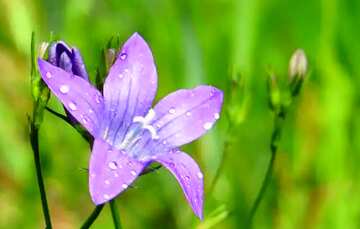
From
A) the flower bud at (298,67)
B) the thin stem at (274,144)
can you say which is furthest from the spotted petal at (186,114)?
the flower bud at (298,67)

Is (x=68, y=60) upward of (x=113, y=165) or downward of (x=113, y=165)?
→ upward

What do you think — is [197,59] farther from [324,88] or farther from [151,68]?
[151,68]

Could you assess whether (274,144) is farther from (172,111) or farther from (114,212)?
(114,212)

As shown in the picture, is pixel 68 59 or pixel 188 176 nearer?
pixel 188 176

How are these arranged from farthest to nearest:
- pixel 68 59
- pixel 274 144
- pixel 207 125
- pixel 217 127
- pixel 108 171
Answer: pixel 217 127
pixel 274 144
pixel 207 125
pixel 68 59
pixel 108 171

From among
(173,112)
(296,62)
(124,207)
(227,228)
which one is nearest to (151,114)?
(173,112)

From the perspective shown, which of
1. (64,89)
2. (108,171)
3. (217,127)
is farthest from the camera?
(217,127)

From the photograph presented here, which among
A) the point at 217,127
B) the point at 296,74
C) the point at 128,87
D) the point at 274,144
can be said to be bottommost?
the point at 217,127

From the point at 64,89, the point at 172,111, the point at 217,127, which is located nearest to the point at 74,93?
the point at 64,89
